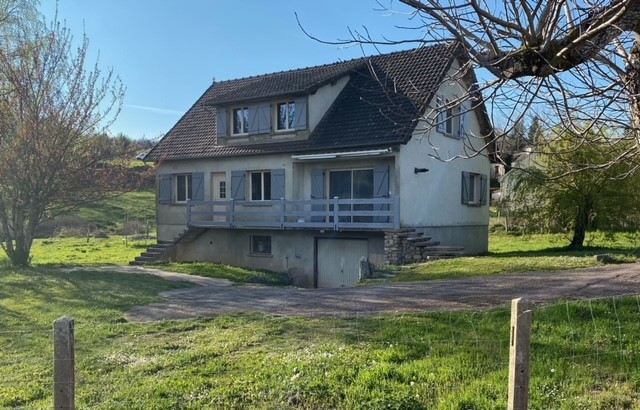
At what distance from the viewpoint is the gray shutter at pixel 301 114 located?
2125 centimetres

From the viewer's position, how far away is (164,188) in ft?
82.6

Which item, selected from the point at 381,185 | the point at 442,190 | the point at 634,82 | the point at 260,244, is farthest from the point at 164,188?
the point at 634,82

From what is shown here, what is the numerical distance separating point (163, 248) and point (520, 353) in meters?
20.7

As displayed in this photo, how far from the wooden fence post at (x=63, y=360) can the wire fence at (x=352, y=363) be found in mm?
1448

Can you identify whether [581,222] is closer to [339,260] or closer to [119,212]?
[339,260]

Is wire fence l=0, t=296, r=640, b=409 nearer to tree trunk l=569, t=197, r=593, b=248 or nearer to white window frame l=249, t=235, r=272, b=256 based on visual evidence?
tree trunk l=569, t=197, r=593, b=248

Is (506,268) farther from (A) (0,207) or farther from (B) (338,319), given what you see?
(A) (0,207)

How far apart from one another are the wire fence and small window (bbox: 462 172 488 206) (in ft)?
48.5

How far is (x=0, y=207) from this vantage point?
1725cm

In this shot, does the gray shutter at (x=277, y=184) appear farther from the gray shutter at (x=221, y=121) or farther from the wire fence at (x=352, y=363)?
the wire fence at (x=352, y=363)

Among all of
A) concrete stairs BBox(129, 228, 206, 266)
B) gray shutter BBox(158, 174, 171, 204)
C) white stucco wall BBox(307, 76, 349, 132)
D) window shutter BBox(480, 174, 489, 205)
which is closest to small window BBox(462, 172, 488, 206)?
window shutter BBox(480, 174, 489, 205)

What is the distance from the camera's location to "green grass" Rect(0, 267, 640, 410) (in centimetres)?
475

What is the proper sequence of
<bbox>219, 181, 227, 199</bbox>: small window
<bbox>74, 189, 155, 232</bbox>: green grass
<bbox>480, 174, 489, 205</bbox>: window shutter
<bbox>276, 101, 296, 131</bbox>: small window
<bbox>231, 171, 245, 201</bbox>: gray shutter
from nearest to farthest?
1. <bbox>276, 101, 296, 131</bbox>: small window
2. <bbox>231, 171, 245, 201</bbox>: gray shutter
3. <bbox>219, 181, 227, 199</bbox>: small window
4. <bbox>480, 174, 489, 205</bbox>: window shutter
5. <bbox>74, 189, 155, 232</bbox>: green grass

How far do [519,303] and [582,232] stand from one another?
64.7ft
